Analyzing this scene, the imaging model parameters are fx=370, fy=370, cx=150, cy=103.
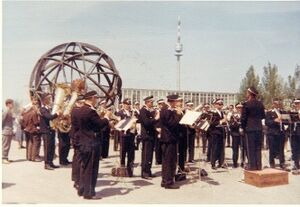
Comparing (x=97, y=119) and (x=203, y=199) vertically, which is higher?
(x=97, y=119)

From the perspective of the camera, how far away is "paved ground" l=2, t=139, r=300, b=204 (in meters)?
7.03

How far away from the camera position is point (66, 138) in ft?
35.8

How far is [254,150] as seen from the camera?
9.09 metres

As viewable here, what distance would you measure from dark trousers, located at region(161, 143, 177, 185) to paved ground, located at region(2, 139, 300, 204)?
27 cm

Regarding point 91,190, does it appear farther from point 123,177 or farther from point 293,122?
point 293,122

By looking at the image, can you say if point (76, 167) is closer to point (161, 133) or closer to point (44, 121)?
point (161, 133)

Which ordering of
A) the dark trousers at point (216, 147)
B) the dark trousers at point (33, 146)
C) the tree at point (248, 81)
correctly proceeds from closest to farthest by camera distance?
the dark trousers at point (216, 147)
the dark trousers at point (33, 146)
the tree at point (248, 81)

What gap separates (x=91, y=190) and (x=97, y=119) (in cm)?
136

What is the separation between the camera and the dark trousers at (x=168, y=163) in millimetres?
8062

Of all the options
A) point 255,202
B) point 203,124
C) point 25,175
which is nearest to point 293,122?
point 203,124

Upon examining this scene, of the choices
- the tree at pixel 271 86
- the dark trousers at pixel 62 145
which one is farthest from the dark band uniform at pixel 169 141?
the tree at pixel 271 86

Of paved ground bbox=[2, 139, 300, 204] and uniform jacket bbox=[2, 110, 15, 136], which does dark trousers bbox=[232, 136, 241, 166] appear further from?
uniform jacket bbox=[2, 110, 15, 136]

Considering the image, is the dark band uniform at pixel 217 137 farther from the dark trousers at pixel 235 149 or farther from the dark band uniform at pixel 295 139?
the dark band uniform at pixel 295 139

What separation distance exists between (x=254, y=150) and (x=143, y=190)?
309 cm
